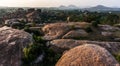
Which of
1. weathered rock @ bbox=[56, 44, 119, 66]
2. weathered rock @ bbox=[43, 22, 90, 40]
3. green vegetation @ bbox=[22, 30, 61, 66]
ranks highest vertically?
weathered rock @ bbox=[56, 44, 119, 66]

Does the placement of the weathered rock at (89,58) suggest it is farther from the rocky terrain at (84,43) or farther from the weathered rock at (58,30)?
the weathered rock at (58,30)

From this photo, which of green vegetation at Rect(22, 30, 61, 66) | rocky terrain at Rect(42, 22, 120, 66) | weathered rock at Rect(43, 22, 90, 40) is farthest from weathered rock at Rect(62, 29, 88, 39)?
green vegetation at Rect(22, 30, 61, 66)

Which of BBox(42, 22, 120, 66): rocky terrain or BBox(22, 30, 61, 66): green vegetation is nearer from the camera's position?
BBox(42, 22, 120, 66): rocky terrain

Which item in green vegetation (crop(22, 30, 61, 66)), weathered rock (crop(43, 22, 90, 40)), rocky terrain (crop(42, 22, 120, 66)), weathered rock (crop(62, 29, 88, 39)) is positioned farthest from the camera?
weathered rock (crop(43, 22, 90, 40))

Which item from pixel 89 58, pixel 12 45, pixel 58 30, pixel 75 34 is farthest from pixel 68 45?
pixel 58 30

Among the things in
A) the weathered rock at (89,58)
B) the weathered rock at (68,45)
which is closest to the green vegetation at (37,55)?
the weathered rock at (68,45)

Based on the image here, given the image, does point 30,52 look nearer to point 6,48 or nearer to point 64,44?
point 6,48

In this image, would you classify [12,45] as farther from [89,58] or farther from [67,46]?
[89,58]

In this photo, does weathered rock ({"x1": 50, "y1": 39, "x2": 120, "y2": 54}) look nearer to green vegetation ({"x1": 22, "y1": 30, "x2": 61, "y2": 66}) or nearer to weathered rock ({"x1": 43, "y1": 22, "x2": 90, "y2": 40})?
green vegetation ({"x1": 22, "y1": 30, "x2": 61, "y2": 66})
